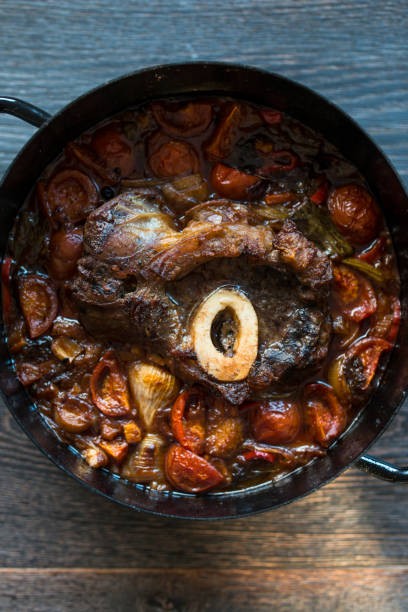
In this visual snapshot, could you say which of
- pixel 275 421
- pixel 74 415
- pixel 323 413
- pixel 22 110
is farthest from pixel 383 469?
pixel 22 110

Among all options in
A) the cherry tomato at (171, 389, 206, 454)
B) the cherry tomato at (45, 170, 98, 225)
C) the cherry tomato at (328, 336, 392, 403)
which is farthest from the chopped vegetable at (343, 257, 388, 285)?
the cherry tomato at (45, 170, 98, 225)

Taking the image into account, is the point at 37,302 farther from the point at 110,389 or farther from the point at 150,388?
the point at 150,388

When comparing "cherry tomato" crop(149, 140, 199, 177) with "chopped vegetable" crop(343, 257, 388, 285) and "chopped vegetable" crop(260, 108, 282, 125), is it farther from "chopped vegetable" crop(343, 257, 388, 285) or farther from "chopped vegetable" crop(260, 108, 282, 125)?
"chopped vegetable" crop(343, 257, 388, 285)

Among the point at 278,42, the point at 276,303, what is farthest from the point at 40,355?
the point at 278,42

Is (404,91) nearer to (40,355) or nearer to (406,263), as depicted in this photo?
(406,263)

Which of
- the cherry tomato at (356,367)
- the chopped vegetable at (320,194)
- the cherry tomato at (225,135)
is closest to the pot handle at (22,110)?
the cherry tomato at (225,135)

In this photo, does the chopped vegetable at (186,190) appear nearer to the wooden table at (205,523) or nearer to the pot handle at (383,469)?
the wooden table at (205,523)
